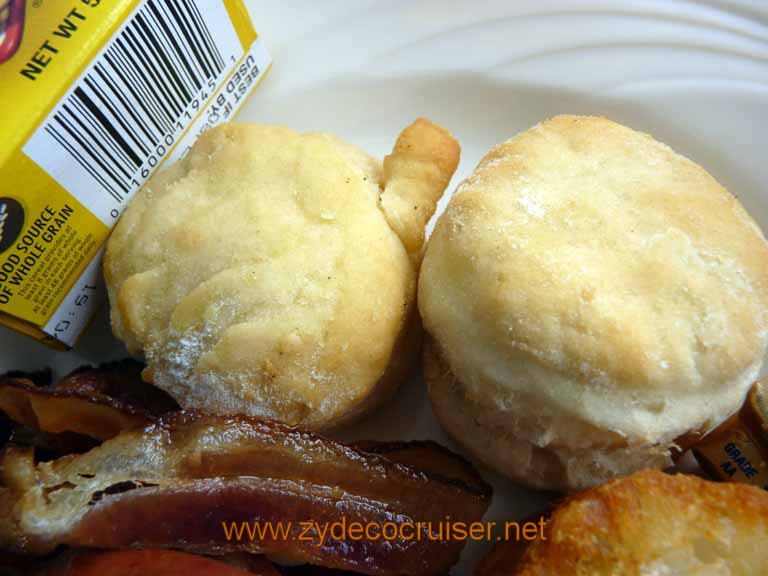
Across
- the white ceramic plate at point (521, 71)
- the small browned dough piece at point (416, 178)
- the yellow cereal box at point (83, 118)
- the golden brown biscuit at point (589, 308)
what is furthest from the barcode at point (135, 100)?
the golden brown biscuit at point (589, 308)

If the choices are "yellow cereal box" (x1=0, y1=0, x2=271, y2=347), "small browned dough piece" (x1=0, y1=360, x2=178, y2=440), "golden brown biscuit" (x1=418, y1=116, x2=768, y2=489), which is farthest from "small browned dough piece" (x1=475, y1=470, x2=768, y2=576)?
"yellow cereal box" (x1=0, y1=0, x2=271, y2=347)

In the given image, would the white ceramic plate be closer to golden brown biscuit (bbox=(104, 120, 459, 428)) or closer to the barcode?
the barcode

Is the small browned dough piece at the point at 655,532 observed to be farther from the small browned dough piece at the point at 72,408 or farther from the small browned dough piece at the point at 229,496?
the small browned dough piece at the point at 72,408

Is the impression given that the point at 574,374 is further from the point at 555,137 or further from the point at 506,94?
the point at 506,94

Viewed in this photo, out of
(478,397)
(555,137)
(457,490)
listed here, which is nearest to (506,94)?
(555,137)

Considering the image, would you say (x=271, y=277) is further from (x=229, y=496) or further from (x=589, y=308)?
(x=589, y=308)
